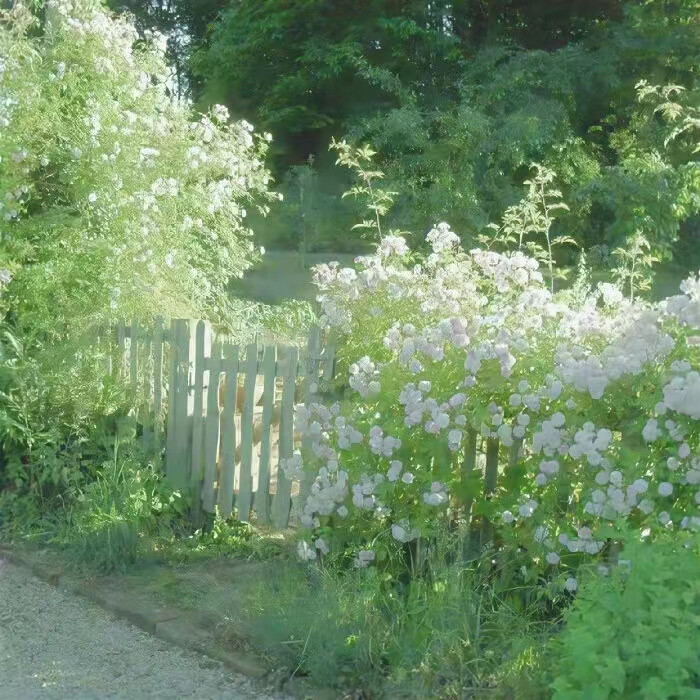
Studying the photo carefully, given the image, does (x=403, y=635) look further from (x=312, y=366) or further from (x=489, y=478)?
(x=312, y=366)

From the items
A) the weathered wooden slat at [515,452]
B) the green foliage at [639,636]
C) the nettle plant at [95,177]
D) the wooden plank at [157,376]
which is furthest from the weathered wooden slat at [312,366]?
the green foliage at [639,636]

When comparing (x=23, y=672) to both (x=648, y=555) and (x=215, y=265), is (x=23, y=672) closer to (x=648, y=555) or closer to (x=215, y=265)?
(x=648, y=555)

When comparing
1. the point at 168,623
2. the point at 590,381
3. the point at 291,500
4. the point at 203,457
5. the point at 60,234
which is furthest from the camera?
the point at 60,234

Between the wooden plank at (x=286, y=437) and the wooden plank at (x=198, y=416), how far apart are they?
66 cm

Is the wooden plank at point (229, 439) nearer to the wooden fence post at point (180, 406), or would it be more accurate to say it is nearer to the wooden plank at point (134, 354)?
the wooden fence post at point (180, 406)

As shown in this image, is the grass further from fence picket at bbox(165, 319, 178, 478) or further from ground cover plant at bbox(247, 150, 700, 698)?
fence picket at bbox(165, 319, 178, 478)

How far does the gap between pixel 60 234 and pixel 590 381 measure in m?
4.44

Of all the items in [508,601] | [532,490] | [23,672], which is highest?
[532,490]

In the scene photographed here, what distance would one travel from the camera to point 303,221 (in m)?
17.8

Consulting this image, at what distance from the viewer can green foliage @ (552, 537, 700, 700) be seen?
9.02 ft

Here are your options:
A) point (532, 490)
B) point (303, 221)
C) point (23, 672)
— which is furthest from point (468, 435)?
point (303, 221)

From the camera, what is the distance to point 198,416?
6.06m

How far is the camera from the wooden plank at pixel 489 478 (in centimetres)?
452

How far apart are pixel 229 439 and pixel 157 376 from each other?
29.3 inches
